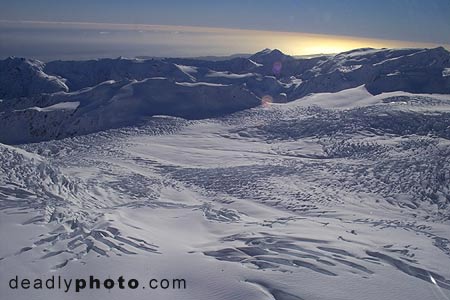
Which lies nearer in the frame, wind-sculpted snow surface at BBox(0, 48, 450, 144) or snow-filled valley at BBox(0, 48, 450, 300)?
snow-filled valley at BBox(0, 48, 450, 300)

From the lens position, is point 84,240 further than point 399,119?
No

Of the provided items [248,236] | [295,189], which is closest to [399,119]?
[295,189]

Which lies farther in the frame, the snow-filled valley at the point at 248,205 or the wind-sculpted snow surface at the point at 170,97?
the wind-sculpted snow surface at the point at 170,97

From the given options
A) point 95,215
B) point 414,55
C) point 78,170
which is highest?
point 414,55

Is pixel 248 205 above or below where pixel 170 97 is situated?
below

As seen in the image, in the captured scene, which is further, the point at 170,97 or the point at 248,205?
the point at 170,97


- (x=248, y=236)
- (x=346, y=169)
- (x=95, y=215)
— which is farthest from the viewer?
(x=346, y=169)

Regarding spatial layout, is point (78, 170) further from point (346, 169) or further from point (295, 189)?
point (346, 169)

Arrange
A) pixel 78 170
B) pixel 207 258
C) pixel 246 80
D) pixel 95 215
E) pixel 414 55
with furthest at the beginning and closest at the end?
pixel 246 80 → pixel 414 55 → pixel 78 170 → pixel 95 215 → pixel 207 258
